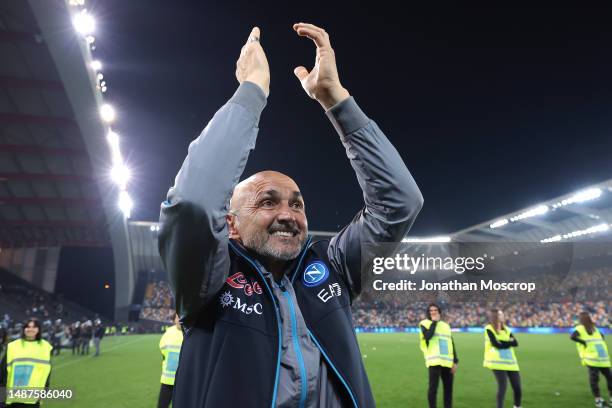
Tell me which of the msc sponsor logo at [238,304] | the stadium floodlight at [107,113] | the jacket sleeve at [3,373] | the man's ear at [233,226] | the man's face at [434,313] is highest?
the stadium floodlight at [107,113]

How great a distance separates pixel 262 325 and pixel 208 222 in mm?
405

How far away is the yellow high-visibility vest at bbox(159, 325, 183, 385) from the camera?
7309mm

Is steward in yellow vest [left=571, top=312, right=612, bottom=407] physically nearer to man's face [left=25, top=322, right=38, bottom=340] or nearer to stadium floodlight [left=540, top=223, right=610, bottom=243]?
man's face [left=25, top=322, right=38, bottom=340]

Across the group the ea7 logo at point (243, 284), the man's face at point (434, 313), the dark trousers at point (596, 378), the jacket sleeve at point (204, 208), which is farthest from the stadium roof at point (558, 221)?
the jacket sleeve at point (204, 208)

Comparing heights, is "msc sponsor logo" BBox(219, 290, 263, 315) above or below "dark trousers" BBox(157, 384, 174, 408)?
above

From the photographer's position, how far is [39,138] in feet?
80.8

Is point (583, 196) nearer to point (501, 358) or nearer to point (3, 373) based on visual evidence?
point (501, 358)

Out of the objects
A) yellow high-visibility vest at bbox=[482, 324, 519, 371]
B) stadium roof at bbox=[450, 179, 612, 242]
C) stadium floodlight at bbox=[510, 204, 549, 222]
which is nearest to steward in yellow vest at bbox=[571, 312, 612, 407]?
yellow high-visibility vest at bbox=[482, 324, 519, 371]

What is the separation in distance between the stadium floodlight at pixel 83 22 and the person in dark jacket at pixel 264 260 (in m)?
17.4

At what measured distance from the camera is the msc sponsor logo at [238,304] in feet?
4.51

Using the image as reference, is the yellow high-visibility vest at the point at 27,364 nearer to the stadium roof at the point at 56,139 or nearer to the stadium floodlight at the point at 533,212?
the stadium roof at the point at 56,139

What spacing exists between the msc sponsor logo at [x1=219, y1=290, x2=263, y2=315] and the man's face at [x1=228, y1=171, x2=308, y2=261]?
184 millimetres

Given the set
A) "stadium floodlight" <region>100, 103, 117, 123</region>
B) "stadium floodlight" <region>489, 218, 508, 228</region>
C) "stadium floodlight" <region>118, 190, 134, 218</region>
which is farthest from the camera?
"stadium floodlight" <region>489, 218, 508, 228</region>

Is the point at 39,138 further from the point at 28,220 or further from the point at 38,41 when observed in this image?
the point at 28,220
